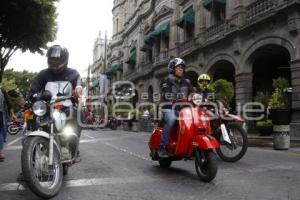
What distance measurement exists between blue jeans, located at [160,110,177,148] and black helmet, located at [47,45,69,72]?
5.24ft

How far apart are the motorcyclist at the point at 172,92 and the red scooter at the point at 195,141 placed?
10 centimetres

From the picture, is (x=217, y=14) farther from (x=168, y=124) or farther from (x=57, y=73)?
(x=57, y=73)

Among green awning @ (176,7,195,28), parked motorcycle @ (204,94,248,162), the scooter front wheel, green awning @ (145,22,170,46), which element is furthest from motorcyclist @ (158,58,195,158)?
green awning @ (145,22,170,46)

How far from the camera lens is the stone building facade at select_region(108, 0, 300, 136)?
1661 centimetres

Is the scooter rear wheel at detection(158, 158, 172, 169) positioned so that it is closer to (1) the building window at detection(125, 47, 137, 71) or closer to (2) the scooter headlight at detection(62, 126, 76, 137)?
(2) the scooter headlight at detection(62, 126, 76, 137)

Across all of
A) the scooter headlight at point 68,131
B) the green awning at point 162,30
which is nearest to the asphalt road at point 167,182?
the scooter headlight at point 68,131

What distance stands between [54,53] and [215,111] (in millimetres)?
3253

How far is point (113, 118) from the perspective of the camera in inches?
1224

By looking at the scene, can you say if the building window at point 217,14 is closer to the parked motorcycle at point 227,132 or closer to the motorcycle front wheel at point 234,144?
the parked motorcycle at point 227,132

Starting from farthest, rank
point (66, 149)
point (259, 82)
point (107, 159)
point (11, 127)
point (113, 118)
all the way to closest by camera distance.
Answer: point (113, 118) → point (259, 82) → point (11, 127) → point (107, 159) → point (66, 149)

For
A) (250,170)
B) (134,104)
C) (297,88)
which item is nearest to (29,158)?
(250,170)

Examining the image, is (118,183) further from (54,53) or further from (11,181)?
(54,53)

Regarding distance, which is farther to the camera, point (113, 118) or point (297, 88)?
point (113, 118)

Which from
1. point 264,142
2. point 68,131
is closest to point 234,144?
point 68,131
